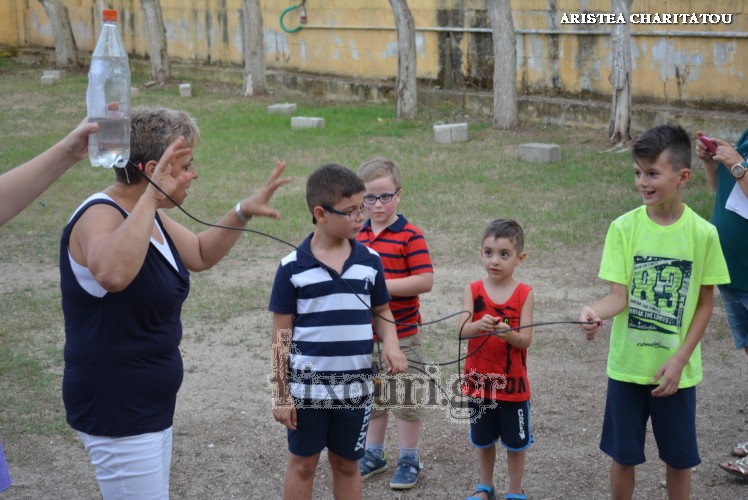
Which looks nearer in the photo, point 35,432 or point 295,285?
point 295,285

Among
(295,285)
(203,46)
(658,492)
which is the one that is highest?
(203,46)

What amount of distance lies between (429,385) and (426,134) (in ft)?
37.2

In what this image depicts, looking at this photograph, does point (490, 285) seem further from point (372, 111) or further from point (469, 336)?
point (372, 111)

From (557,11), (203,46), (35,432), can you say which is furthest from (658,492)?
(203,46)

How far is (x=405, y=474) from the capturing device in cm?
457

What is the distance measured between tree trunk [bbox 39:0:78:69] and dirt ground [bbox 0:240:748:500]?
71.2ft

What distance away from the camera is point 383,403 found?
15.2ft

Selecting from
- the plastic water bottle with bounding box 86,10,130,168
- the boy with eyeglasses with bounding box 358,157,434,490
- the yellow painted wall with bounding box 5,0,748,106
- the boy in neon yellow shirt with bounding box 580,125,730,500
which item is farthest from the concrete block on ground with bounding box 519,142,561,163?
the plastic water bottle with bounding box 86,10,130,168

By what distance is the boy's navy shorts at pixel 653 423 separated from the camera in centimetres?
376

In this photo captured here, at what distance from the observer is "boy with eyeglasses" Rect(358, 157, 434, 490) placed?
14.5ft

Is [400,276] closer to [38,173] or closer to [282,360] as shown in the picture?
[282,360]

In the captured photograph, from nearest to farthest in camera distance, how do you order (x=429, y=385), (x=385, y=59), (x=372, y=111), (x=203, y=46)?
(x=429, y=385)
(x=372, y=111)
(x=385, y=59)
(x=203, y=46)

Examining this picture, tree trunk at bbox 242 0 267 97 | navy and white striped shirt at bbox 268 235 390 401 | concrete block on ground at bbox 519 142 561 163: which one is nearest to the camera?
navy and white striped shirt at bbox 268 235 390 401

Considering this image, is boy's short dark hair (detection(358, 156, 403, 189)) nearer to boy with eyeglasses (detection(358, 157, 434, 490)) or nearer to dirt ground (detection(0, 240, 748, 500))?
boy with eyeglasses (detection(358, 157, 434, 490))
